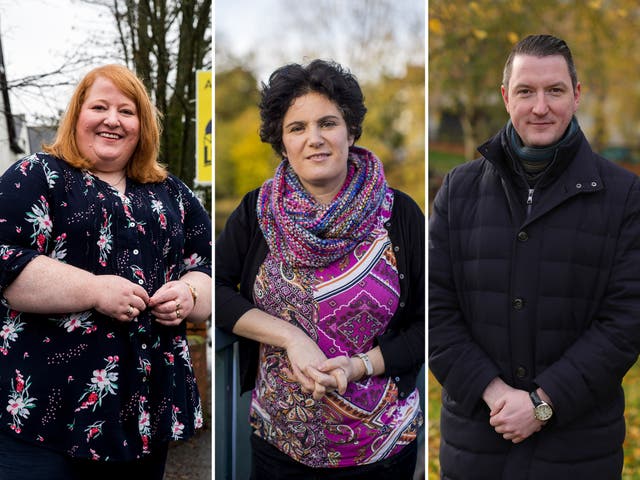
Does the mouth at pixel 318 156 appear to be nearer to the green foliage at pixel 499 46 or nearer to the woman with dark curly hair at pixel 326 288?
the woman with dark curly hair at pixel 326 288

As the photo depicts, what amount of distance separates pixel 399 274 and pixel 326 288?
214 mm

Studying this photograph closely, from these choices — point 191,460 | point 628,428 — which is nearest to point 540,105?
point 191,460

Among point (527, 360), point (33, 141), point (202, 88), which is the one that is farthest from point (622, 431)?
point (33, 141)

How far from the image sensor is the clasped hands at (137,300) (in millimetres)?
1708

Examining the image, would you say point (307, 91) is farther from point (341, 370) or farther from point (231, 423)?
point (231, 423)

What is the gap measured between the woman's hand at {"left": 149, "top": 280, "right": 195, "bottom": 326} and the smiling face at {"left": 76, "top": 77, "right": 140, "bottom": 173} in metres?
0.37

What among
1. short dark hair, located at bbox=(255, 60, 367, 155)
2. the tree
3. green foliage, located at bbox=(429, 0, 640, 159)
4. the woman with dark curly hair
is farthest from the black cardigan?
green foliage, located at bbox=(429, 0, 640, 159)

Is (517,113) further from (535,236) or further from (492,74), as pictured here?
(492,74)

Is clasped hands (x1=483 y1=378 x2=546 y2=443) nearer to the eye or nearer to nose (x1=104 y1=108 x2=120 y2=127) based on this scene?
the eye

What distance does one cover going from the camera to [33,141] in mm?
2271

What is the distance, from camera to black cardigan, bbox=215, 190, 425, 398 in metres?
1.91

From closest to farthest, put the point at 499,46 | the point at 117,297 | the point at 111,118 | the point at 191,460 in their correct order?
the point at 117,297 → the point at 111,118 → the point at 191,460 → the point at 499,46

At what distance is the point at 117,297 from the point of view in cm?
171

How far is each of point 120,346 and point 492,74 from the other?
3.31 metres
